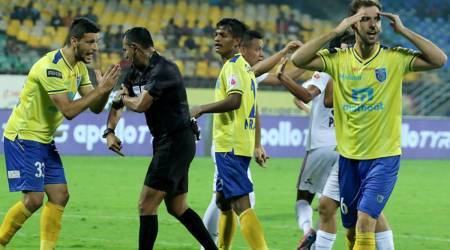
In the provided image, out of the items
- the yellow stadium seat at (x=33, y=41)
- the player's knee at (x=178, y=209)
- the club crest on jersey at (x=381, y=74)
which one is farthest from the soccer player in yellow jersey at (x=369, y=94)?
the yellow stadium seat at (x=33, y=41)

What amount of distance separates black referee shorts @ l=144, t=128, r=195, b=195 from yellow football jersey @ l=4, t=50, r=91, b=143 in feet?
3.08

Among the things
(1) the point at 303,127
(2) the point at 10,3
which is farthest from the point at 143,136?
(2) the point at 10,3

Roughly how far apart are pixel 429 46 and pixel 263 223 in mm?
5168

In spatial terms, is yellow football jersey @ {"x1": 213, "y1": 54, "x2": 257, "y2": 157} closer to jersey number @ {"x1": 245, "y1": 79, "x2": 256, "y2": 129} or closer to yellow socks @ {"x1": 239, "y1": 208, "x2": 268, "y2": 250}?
jersey number @ {"x1": 245, "y1": 79, "x2": 256, "y2": 129}

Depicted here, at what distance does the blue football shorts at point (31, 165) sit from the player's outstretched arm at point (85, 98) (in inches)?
20.7

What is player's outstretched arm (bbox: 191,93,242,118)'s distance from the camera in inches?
325

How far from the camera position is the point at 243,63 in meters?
8.78

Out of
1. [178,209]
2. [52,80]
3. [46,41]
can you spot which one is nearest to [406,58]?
[178,209]

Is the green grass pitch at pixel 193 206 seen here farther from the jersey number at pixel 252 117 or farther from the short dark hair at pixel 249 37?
the short dark hair at pixel 249 37

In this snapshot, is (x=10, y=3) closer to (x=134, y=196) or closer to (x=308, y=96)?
(x=134, y=196)

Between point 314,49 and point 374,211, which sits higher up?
point 314,49

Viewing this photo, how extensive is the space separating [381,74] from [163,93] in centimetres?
182

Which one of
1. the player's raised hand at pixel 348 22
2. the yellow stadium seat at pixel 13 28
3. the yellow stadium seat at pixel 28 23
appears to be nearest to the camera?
the player's raised hand at pixel 348 22

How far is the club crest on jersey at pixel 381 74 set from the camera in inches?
286
